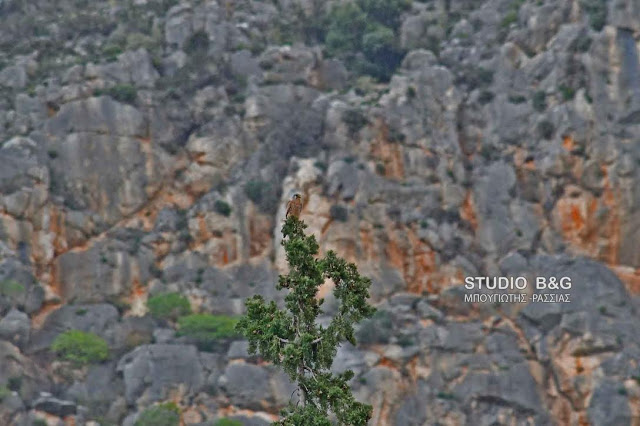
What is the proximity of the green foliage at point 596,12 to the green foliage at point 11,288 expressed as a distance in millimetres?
40304

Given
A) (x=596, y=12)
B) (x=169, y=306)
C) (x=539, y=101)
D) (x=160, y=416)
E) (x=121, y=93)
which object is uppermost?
(x=596, y=12)

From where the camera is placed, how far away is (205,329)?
69.5 meters

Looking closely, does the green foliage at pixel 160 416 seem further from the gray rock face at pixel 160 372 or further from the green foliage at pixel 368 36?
the green foliage at pixel 368 36

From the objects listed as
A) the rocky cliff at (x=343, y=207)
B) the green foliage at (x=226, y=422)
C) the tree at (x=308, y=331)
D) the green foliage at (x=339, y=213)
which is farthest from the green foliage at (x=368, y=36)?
the tree at (x=308, y=331)

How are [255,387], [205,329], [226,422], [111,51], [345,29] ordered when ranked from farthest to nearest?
[345,29], [111,51], [205,329], [255,387], [226,422]

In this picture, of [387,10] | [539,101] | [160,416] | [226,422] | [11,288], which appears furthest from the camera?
[387,10]

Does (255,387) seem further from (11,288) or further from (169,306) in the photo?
(11,288)

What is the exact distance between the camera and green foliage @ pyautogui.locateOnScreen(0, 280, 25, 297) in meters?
68.8

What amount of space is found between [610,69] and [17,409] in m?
42.2

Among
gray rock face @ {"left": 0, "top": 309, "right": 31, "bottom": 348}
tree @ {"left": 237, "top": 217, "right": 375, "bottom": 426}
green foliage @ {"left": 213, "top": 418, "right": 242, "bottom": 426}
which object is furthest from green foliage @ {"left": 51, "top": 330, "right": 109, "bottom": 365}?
tree @ {"left": 237, "top": 217, "right": 375, "bottom": 426}

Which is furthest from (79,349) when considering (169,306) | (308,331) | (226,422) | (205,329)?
(308,331)

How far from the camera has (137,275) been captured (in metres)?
73.1

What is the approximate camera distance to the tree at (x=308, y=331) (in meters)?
30.4

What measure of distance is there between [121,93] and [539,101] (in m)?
28.1
